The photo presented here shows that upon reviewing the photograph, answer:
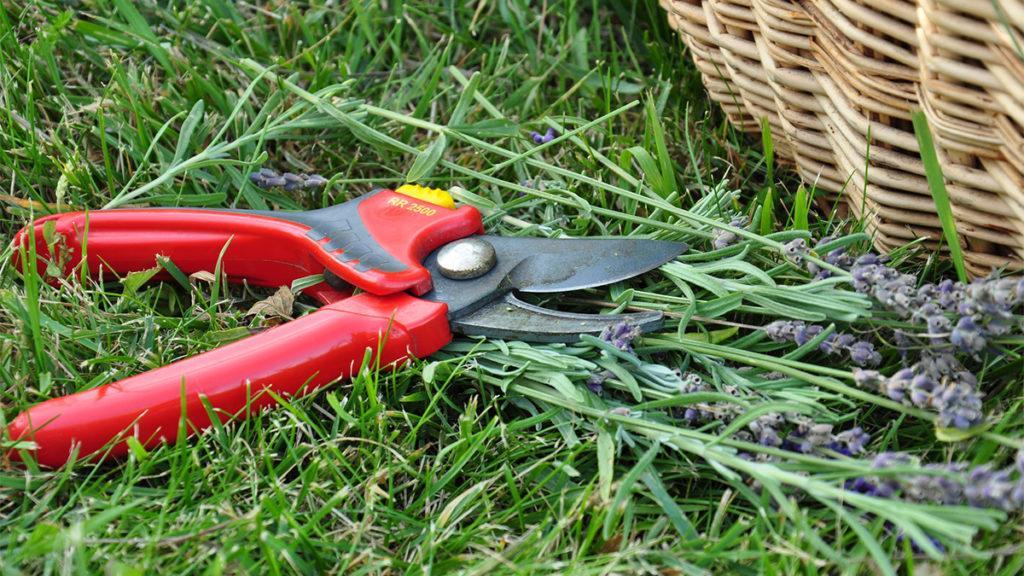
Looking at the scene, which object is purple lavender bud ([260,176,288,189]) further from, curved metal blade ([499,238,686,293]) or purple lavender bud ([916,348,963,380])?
purple lavender bud ([916,348,963,380])

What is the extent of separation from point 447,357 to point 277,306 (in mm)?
288

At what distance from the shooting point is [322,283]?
1743 mm

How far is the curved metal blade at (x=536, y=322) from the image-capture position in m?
1.56

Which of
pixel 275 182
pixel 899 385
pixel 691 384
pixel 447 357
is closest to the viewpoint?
pixel 899 385

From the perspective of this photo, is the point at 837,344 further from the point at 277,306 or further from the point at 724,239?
the point at 277,306

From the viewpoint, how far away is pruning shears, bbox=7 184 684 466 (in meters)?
1.44

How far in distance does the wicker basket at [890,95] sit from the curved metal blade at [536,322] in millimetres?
413

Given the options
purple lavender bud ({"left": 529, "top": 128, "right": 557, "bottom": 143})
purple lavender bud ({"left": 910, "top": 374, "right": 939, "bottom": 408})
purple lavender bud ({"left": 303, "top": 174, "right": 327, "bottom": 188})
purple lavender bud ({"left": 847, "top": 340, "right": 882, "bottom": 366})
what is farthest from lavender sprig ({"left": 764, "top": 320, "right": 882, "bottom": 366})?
purple lavender bud ({"left": 303, "top": 174, "right": 327, "bottom": 188})

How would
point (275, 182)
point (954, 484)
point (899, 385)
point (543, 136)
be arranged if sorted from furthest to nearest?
point (543, 136)
point (275, 182)
point (899, 385)
point (954, 484)

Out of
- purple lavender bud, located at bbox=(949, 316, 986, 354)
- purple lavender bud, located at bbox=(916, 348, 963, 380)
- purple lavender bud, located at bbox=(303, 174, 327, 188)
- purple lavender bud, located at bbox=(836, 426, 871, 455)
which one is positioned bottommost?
purple lavender bud, located at bbox=(836, 426, 871, 455)

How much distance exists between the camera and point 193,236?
68.1 inches

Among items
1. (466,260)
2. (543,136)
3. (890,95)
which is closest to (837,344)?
(890,95)

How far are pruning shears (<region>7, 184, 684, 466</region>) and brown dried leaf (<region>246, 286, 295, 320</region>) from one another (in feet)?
0.14

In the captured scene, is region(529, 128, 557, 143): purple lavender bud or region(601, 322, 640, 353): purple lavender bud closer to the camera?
region(601, 322, 640, 353): purple lavender bud
